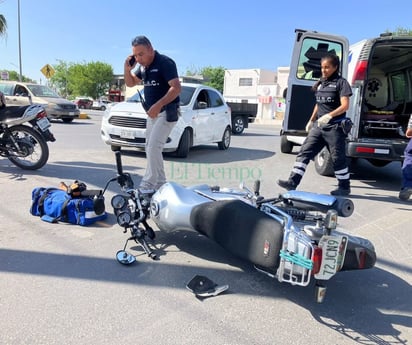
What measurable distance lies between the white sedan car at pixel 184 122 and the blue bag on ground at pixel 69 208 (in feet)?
12.8

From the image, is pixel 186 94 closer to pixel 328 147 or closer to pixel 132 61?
pixel 328 147

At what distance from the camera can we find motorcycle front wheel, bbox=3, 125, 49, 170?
6.11m

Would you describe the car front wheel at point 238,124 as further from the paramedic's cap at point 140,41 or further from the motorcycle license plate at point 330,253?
the motorcycle license plate at point 330,253

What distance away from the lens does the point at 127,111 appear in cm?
809

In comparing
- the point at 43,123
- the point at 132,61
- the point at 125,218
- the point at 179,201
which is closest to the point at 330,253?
the point at 179,201

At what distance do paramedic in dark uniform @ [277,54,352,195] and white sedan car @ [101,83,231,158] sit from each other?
11.1 ft

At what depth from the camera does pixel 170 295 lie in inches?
106

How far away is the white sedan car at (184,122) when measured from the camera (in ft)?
26.0

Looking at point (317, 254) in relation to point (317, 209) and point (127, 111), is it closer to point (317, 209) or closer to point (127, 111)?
point (317, 209)

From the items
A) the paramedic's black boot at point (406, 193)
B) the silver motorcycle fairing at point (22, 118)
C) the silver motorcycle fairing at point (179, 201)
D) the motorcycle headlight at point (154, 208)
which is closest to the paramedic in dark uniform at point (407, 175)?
the paramedic's black boot at point (406, 193)

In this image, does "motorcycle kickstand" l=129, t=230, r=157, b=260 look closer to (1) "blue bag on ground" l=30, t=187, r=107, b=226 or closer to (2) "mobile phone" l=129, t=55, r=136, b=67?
(1) "blue bag on ground" l=30, t=187, r=107, b=226

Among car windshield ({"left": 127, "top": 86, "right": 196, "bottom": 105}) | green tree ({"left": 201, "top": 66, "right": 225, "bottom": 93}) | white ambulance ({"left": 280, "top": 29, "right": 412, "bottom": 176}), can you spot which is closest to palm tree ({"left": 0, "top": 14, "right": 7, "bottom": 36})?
car windshield ({"left": 127, "top": 86, "right": 196, "bottom": 105})

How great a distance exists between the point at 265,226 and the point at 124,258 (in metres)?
1.25

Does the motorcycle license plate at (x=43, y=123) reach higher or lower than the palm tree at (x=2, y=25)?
lower
